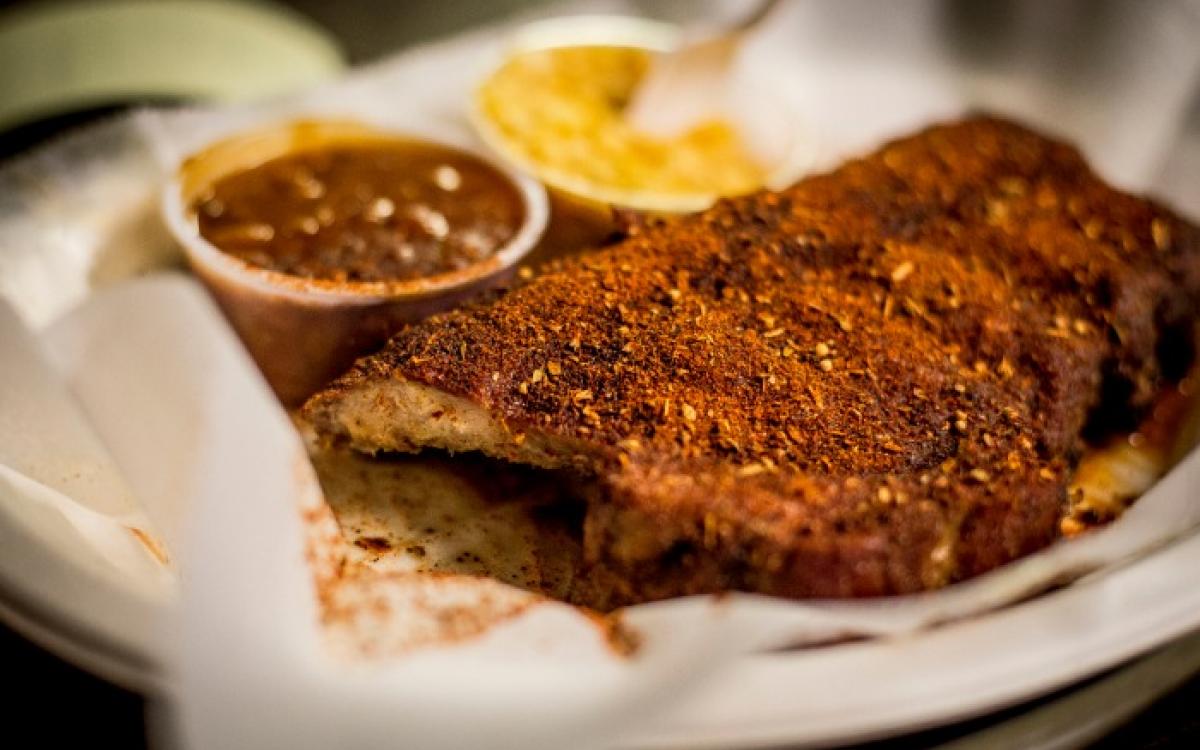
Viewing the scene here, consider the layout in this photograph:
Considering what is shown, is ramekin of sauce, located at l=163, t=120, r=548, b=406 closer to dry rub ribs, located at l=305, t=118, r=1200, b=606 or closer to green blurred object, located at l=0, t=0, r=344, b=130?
dry rub ribs, located at l=305, t=118, r=1200, b=606

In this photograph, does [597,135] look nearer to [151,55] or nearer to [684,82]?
[684,82]

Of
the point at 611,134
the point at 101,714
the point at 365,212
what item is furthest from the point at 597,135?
the point at 101,714

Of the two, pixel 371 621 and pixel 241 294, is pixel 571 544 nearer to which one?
pixel 371 621

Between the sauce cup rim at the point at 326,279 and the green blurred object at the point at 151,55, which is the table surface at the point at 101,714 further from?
the green blurred object at the point at 151,55

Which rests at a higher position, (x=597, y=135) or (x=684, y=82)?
(x=684, y=82)

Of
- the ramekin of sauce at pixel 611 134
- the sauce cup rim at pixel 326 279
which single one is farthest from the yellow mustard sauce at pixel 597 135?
the sauce cup rim at pixel 326 279

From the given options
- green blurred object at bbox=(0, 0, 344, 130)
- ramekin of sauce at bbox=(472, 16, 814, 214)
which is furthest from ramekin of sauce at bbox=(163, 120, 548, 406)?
green blurred object at bbox=(0, 0, 344, 130)
